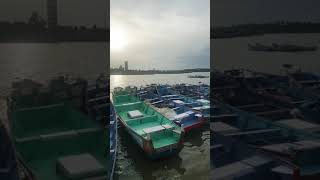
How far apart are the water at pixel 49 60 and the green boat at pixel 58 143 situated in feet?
0.59

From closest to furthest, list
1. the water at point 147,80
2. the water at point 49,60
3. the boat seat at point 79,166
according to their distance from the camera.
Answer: the water at point 49,60 → the boat seat at point 79,166 → the water at point 147,80

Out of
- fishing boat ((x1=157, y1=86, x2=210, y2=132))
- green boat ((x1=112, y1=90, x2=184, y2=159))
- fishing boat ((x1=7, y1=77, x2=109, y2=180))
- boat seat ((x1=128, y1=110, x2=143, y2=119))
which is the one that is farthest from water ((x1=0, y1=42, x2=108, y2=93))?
boat seat ((x1=128, y1=110, x2=143, y2=119))

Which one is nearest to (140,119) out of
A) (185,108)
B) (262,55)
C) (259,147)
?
(185,108)

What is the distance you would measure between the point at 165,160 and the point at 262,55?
2358mm

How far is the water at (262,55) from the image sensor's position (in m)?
2.09

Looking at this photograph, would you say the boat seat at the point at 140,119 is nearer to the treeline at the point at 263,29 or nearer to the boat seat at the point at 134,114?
the boat seat at the point at 134,114

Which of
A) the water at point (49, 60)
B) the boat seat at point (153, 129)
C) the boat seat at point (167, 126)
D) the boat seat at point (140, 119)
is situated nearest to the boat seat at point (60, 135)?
A: the water at point (49, 60)

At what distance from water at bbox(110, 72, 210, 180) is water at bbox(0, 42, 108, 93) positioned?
4.75ft

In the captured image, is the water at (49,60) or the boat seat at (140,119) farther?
the boat seat at (140,119)

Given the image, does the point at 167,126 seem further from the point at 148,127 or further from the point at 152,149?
the point at 152,149

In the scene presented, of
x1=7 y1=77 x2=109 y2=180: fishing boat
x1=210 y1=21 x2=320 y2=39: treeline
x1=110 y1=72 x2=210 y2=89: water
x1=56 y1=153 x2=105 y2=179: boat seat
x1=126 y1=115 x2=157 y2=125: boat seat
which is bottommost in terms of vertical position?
x1=126 y1=115 x2=157 y2=125: boat seat

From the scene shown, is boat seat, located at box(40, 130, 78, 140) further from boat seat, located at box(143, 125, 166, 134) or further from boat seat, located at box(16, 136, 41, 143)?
boat seat, located at box(143, 125, 166, 134)

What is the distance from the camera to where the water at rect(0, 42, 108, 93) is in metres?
1.76

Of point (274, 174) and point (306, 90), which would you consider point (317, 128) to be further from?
point (274, 174)
